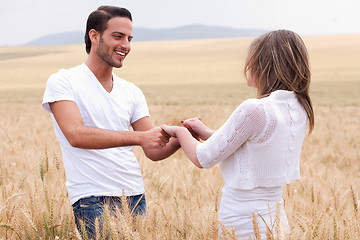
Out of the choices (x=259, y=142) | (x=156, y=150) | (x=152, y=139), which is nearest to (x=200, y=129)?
(x=152, y=139)

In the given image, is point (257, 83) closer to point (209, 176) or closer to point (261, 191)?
point (261, 191)

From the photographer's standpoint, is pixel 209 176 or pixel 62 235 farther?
pixel 209 176

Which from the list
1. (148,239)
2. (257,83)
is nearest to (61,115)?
(148,239)

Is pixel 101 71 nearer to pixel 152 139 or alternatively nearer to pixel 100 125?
pixel 100 125

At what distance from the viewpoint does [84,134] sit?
2.40 m

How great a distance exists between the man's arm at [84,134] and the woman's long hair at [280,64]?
28.4 inches

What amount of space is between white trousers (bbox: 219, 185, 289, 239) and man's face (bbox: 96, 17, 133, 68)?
1058mm

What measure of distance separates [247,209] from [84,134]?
2.93ft

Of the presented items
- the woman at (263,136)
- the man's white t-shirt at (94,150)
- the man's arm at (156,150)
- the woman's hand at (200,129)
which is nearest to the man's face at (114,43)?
the man's white t-shirt at (94,150)

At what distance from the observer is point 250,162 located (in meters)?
1.98

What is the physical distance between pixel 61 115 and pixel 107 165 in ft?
1.18

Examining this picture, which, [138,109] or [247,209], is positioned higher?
[138,109]

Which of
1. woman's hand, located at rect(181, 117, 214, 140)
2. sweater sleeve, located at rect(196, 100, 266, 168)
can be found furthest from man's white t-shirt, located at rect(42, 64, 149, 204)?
sweater sleeve, located at rect(196, 100, 266, 168)

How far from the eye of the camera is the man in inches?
96.2
